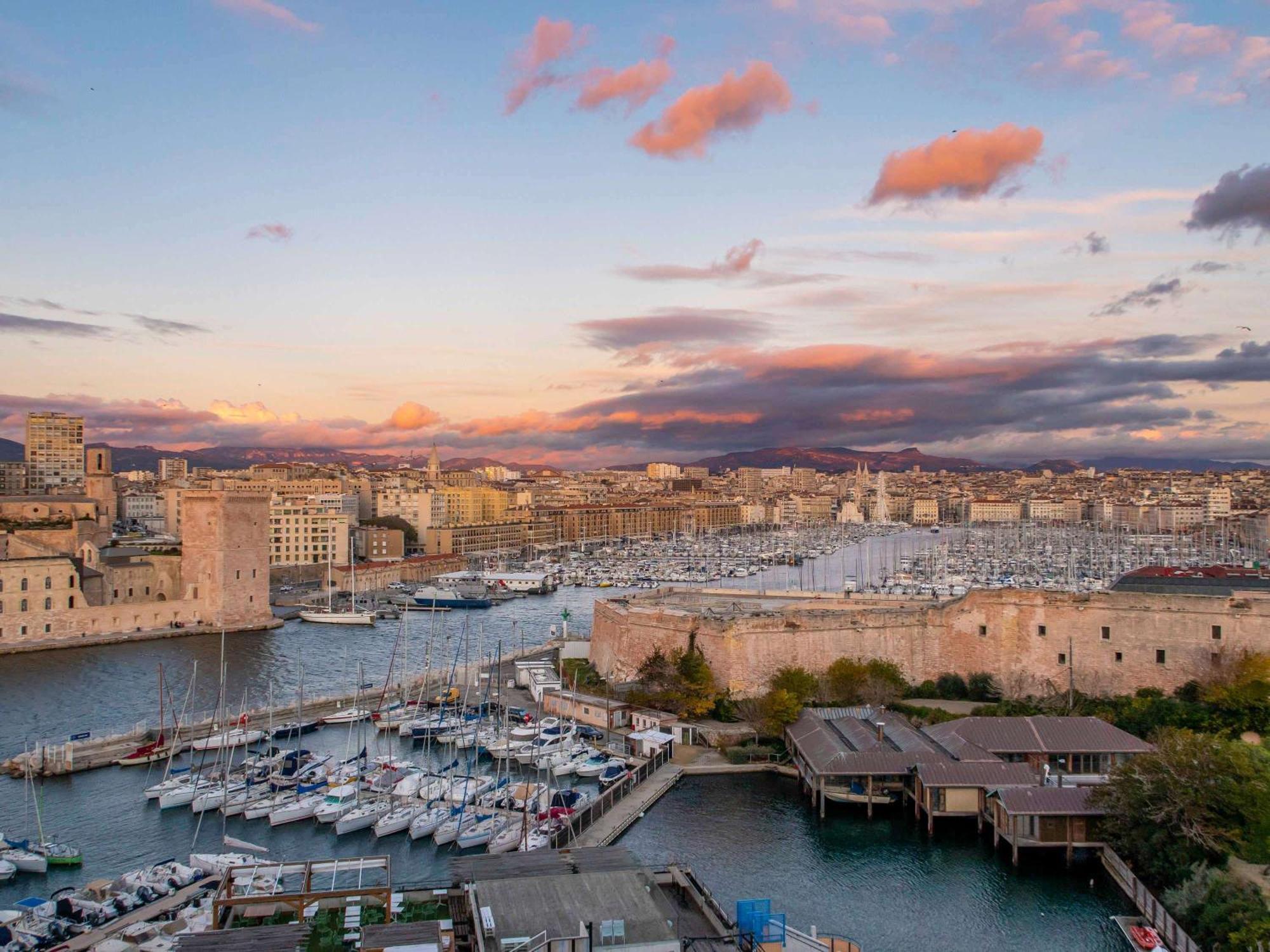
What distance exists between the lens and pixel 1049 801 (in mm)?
14703

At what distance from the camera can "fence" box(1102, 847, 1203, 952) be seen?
11117 mm

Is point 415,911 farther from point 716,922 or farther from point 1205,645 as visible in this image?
point 1205,645

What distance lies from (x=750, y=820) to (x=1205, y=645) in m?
9.69

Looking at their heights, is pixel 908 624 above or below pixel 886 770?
above

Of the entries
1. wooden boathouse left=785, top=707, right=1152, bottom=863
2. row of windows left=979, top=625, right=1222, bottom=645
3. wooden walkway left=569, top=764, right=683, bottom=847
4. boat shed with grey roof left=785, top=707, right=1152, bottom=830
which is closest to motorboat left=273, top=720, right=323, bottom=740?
wooden walkway left=569, top=764, right=683, bottom=847

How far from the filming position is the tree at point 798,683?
20500 millimetres

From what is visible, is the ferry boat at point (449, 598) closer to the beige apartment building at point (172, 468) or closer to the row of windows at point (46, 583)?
the row of windows at point (46, 583)

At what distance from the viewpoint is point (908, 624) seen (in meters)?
21.9

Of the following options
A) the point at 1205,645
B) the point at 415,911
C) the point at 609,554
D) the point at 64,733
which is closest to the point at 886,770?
the point at 1205,645

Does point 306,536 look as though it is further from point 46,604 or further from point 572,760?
point 572,760

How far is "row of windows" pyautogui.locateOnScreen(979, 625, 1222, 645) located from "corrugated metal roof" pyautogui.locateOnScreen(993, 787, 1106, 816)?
19.7 feet

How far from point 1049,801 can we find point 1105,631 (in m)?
6.69

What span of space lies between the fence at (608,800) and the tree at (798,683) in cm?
306

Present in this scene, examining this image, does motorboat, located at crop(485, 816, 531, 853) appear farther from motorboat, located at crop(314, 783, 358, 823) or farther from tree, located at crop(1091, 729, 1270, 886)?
tree, located at crop(1091, 729, 1270, 886)
